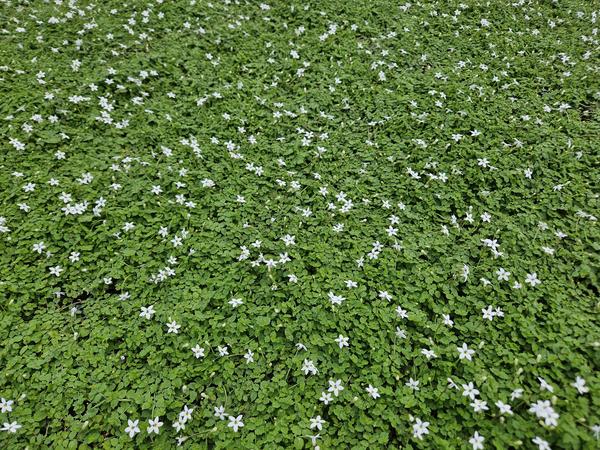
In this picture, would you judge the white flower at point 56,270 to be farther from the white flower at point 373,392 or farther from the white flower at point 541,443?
the white flower at point 541,443

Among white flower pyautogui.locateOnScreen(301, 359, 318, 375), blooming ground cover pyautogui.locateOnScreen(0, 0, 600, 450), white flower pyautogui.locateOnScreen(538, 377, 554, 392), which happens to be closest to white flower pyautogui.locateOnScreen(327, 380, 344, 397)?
blooming ground cover pyautogui.locateOnScreen(0, 0, 600, 450)

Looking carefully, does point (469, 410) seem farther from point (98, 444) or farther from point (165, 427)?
point (98, 444)

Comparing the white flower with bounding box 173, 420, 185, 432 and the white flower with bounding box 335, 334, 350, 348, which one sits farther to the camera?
the white flower with bounding box 335, 334, 350, 348

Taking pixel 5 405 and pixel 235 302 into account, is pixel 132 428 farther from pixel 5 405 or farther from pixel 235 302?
pixel 235 302

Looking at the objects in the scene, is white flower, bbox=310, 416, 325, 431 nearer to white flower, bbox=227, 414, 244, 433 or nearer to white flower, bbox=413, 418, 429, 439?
white flower, bbox=227, 414, 244, 433

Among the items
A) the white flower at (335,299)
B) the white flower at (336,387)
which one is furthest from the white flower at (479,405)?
the white flower at (335,299)

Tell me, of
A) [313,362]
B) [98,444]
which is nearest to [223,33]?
[313,362]

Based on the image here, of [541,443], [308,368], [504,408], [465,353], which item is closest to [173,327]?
[308,368]
